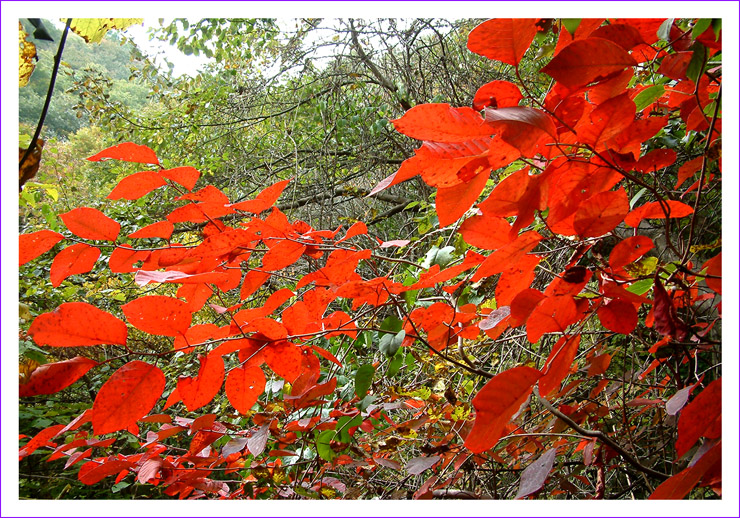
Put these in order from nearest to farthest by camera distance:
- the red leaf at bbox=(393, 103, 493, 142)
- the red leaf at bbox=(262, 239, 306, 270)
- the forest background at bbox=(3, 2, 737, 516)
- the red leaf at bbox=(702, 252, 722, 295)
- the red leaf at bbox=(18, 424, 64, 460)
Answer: the red leaf at bbox=(393, 103, 493, 142), the red leaf at bbox=(702, 252, 722, 295), the red leaf at bbox=(262, 239, 306, 270), the red leaf at bbox=(18, 424, 64, 460), the forest background at bbox=(3, 2, 737, 516)

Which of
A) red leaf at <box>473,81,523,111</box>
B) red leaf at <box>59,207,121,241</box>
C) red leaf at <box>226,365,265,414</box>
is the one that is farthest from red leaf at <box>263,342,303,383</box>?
red leaf at <box>473,81,523,111</box>

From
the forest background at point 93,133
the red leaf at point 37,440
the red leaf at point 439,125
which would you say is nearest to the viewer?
the red leaf at point 439,125

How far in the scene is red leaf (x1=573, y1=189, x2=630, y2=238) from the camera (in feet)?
1.49

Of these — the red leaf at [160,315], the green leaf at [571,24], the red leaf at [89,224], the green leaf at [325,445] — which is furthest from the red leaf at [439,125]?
the green leaf at [325,445]

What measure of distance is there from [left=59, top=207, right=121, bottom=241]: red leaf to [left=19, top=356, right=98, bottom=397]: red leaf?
18 centimetres

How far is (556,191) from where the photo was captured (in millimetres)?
494

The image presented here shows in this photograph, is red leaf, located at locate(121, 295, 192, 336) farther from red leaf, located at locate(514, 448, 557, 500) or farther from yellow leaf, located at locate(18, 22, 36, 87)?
red leaf, located at locate(514, 448, 557, 500)

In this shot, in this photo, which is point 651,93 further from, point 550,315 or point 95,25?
point 95,25

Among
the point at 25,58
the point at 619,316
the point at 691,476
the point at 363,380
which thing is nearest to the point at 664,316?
the point at 619,316

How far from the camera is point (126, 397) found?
433 millimetres

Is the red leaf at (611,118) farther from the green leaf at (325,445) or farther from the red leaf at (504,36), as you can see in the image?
the green leaf at (325,445)

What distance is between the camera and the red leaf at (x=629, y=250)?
0.51 m

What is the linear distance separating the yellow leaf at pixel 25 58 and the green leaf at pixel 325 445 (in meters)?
0.70

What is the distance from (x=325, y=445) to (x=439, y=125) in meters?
0.68
